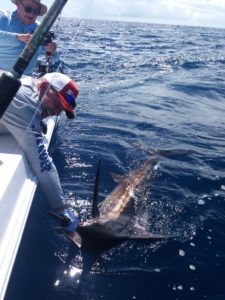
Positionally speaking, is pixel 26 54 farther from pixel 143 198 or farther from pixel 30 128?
pixel 143 198

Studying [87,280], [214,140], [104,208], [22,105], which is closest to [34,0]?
[22,105]

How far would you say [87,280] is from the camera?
3838 millimetres

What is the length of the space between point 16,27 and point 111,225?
3.58 metres

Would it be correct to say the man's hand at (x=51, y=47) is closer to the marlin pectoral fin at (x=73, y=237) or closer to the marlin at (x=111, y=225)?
the marlin at (x=111, y=225)

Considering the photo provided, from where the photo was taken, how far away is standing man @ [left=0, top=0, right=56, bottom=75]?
5570mm

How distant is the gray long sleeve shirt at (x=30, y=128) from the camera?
3422mm

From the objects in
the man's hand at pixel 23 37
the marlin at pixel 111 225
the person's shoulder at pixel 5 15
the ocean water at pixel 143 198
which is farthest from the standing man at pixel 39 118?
the person's shoulder at pixel 5 15

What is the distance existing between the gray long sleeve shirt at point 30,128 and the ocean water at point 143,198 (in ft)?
3.23

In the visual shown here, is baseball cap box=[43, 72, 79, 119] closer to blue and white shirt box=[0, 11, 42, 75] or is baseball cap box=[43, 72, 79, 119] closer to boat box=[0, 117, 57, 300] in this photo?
boat box=[0, 117, 57, 300]

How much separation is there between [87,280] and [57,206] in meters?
0.79

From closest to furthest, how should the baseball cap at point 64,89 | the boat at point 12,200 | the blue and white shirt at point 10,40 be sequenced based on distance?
the boat at point 12,200 < the baseball cap at point 64,89 < the blue and white shirt at point 10,40

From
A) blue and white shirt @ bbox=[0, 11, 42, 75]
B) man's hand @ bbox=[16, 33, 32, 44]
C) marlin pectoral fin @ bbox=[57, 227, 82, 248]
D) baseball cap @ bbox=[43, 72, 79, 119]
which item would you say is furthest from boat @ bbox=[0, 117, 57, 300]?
blue and white shirt @ bbox=[0, 11, 42, 75]

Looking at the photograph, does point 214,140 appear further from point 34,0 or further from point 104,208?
point 34,0

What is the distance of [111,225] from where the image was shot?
4.28 meters
